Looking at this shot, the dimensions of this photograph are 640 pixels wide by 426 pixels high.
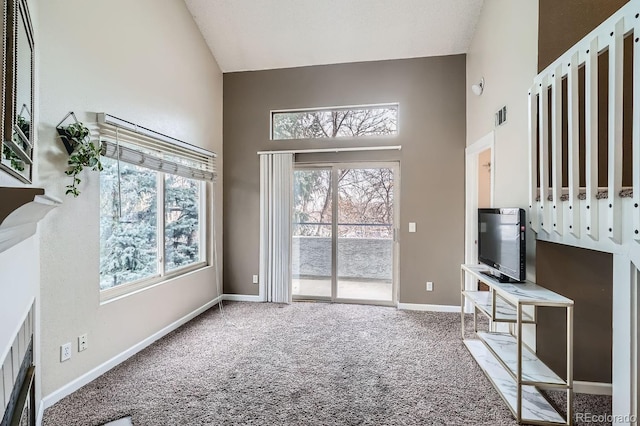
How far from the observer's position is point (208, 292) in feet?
13.4

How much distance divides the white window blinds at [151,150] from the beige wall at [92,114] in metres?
0.12

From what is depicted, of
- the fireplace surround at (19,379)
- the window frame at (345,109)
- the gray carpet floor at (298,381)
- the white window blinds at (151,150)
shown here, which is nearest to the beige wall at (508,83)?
the window frame at (345,109)

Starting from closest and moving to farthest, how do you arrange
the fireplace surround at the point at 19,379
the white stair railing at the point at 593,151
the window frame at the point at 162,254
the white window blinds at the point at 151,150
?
1. the fireplace surround at the point at 19,379
2. the white stair railing at the point at 593,151
3. the white window blinds at the point at 151,150
4. the window frame at the point at 162,254

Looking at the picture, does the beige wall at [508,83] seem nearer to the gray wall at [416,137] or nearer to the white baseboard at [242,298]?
the gray wall at [416,137]

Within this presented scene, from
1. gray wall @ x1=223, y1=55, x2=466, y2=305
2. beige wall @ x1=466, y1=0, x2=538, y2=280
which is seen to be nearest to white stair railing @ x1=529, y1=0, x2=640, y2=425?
beige wall @ x1=466, y1=0, x2=538, y2=280

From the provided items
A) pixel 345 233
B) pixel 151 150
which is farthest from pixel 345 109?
pixel 151 150

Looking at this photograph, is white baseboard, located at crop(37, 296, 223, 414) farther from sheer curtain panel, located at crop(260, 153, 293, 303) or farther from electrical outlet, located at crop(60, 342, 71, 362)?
sheer curtain panel, located at crop(260, 153, 293, 303)

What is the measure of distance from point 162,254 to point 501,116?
358 cm

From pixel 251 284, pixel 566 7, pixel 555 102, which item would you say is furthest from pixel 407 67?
pixel 251 284

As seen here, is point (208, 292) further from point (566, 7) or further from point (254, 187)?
point (566, 7)

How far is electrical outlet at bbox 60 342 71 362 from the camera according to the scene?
6.99 ft

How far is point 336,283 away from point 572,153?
10.2 ft

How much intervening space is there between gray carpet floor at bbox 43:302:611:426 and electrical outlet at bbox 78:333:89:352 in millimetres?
279

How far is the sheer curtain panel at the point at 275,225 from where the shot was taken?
4250mm
